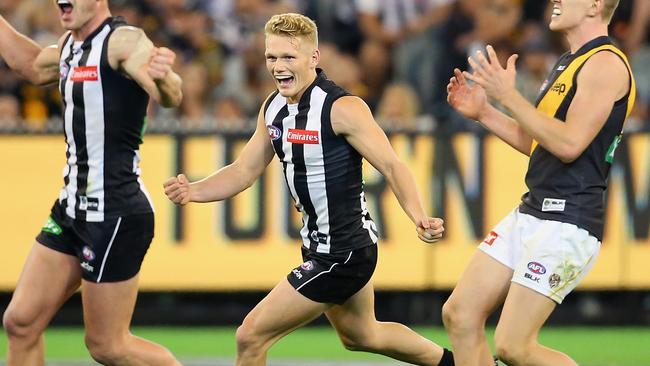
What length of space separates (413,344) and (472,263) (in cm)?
67

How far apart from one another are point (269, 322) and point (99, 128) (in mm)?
1423

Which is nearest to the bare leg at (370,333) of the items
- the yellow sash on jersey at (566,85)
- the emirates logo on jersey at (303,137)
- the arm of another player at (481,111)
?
the emirates logo on jersey at (303,137)

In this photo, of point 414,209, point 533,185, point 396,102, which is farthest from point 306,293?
point 396,102

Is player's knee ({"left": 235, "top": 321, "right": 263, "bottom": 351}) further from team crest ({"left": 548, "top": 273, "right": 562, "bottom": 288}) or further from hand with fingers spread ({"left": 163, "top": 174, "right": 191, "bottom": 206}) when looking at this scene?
team crest ({"left": 548, "top": 273, "right": 562, "bottom": 288})

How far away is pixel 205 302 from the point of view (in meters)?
11.5

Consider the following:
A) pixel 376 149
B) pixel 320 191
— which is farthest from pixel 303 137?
pixel 376 149

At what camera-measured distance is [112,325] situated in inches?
271

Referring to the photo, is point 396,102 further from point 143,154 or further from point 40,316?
point 40,316

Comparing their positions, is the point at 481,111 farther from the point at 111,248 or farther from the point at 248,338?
the point at 111,248

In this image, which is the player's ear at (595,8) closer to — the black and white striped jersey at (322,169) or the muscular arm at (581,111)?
the muscular arm at (581,111)

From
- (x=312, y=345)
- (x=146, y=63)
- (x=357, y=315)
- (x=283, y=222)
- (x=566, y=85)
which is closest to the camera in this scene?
(x=566, y=85)

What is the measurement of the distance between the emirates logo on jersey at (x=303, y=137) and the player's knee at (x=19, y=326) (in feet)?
5.70

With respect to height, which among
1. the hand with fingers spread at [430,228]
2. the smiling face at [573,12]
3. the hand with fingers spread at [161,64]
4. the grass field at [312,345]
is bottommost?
the grass field at [312,345]

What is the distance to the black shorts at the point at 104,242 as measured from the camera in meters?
6.90
